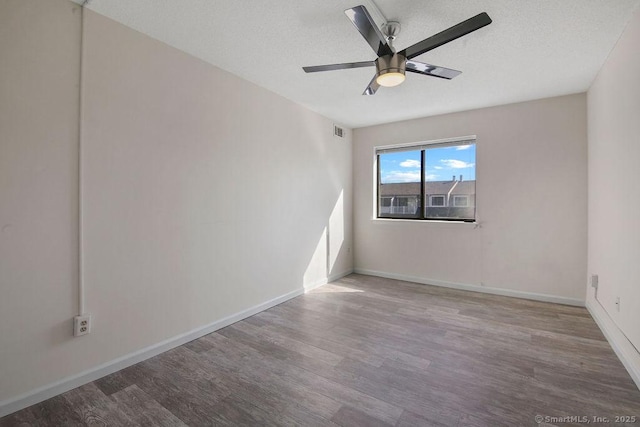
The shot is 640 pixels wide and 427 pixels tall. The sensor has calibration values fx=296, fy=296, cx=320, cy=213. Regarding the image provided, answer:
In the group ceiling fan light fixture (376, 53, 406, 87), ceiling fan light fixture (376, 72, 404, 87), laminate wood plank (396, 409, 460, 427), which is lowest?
laminate wood plank (396, 409, 460, 427)

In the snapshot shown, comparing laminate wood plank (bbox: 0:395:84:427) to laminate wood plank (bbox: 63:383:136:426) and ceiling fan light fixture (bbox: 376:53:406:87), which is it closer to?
laminate wood plank (bbox: 63:383:136:426)

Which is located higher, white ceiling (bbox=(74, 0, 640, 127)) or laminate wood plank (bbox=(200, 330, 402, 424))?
white ceiling (bbox=(74, 0, 640, 127))

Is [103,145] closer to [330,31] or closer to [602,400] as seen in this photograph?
[330,31]

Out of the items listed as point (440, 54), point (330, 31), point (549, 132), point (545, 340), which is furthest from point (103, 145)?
point (549, 132)

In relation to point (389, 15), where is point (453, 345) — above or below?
below

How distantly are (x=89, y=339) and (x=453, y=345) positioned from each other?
275 centimetres

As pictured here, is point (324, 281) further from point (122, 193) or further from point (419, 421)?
point (122, 193)

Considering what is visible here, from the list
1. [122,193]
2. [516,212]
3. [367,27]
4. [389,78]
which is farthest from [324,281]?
[367,27]

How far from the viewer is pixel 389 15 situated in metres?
1.99

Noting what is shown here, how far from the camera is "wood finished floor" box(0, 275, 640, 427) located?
66.4 inches

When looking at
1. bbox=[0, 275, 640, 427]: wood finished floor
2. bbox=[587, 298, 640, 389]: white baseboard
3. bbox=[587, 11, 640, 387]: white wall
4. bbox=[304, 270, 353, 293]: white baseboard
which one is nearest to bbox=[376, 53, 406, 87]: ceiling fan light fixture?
bbox=[587, 11, 640, 387]: white wall

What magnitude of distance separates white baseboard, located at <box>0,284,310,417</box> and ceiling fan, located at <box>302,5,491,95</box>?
240 centimetres

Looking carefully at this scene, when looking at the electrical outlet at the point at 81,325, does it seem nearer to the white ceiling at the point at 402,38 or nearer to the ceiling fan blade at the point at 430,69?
the white ceiling at the point at 402,38

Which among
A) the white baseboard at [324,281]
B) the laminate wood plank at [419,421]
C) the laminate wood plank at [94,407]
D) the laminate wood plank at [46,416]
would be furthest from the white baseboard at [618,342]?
the laminate wood plank at [46,416]
